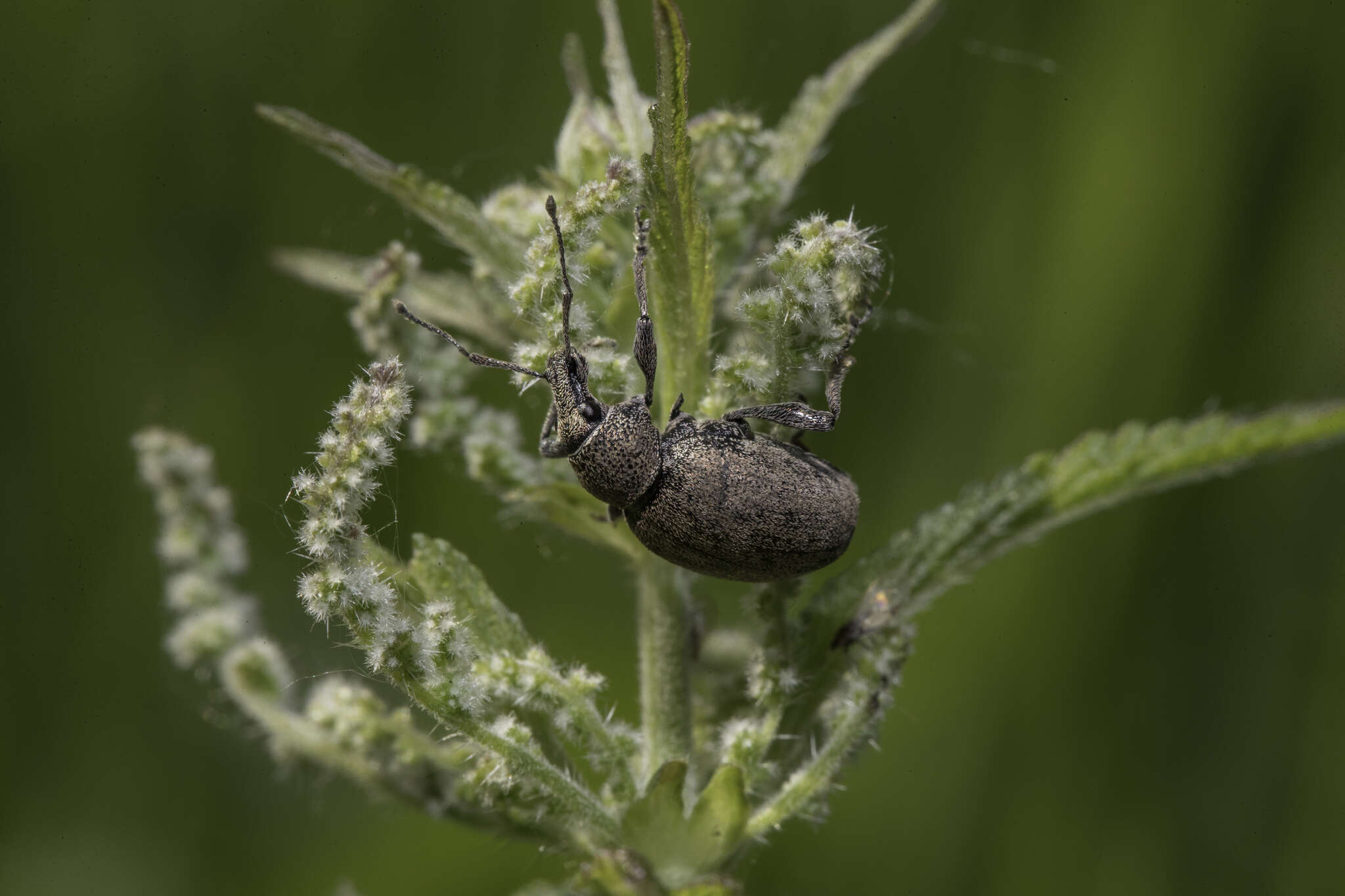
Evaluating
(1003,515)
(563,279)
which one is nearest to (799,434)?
(1003,515)

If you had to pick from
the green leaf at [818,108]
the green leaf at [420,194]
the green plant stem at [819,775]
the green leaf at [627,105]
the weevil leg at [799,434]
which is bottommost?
the green plant stem at [819,775]

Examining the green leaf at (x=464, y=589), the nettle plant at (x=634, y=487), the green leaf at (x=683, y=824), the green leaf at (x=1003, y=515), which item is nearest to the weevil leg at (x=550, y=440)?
the nettle plant at (x=634, y=487)

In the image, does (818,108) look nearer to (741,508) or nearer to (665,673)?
(741,508)

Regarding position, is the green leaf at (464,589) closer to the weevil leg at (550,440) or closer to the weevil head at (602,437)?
the weevil head at (602,437)

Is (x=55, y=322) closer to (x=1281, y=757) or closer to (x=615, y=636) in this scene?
(x=615, y=636)

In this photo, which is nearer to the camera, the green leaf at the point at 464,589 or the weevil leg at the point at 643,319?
the green leaf at the point at 464,589

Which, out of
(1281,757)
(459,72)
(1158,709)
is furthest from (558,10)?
(1281,757)

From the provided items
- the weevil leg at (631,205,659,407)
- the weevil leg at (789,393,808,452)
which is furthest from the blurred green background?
the weevil leg at (631,205,659,407)
